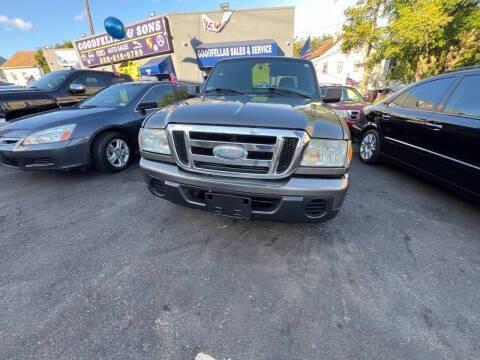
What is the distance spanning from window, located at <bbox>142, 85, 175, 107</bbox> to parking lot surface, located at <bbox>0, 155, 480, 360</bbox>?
2350mm

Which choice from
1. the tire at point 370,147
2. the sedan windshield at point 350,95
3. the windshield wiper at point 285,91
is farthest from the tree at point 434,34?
the windshield wiper at point 285,91

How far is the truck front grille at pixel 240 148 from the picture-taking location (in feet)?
6.16

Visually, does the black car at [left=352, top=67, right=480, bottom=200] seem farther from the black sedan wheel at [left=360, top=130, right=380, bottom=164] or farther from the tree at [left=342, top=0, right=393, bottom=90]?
the tree at [left=342, top=0, right=393, bottom=90]

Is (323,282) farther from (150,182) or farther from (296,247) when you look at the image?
(150,182)

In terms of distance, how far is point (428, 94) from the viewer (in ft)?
11.8

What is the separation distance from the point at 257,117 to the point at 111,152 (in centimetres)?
318

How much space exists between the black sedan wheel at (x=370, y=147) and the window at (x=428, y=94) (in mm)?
822

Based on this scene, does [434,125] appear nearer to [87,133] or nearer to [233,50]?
[87,133]

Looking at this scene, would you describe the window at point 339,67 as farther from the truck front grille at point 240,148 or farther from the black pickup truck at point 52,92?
the truck front grille at point 240,148

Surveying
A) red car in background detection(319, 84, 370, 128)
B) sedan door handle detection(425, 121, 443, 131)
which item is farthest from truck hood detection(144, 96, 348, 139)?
red car in background detection(319, 84, 370, 128)

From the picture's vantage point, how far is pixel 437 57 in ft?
41.3

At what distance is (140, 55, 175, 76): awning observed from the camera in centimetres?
1545

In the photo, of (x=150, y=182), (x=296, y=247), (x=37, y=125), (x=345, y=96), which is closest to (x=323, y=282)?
(x=296, y=247)

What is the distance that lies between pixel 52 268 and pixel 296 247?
2207mm
